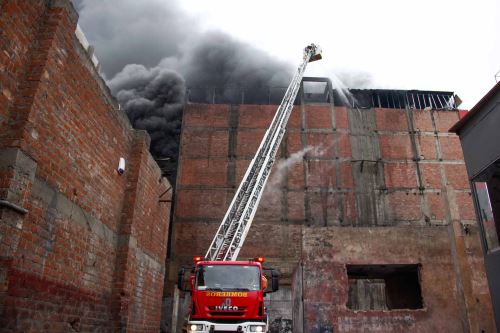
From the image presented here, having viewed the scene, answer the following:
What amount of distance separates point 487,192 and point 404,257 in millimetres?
4619

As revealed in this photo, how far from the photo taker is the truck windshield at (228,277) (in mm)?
8555

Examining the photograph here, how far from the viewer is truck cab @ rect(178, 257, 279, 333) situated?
797 cm

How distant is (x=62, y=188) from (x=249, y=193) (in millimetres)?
11028

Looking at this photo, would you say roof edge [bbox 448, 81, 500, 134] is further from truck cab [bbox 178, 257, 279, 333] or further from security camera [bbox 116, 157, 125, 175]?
security camera [bbox 116, 157, 125, 175]

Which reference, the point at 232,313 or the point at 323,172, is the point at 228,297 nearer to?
the point at 232,313

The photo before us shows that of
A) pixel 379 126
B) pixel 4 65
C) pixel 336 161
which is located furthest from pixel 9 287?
pixel 379 126

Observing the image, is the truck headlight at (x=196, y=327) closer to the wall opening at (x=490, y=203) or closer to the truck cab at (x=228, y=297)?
the truck cab at (x=228, y=297)

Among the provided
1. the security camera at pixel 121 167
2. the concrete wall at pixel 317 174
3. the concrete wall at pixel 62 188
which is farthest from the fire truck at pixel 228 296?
the concrete wall at pixel 317 174

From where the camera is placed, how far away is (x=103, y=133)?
27.8ft

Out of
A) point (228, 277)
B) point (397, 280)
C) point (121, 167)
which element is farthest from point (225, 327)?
point (397, 280)

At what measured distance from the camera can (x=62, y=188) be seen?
22.0 feet

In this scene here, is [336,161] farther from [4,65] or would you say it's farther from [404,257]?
[4,65]

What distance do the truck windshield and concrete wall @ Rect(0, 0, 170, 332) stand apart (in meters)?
1.83

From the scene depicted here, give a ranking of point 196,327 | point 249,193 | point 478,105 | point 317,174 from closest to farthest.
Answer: point 196,327 → point 478,105 → point 249,193 → point 317,174
